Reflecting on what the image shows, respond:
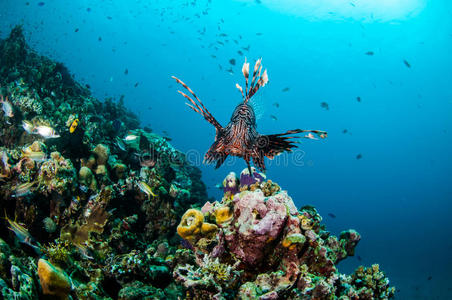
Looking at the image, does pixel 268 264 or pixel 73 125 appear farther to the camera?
pixel 73 125

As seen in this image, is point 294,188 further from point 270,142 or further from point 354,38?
point 270,142

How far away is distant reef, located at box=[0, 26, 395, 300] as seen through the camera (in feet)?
7.23

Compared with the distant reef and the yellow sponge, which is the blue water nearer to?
the distant reef

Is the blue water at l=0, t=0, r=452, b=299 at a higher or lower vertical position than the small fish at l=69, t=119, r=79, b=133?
higher

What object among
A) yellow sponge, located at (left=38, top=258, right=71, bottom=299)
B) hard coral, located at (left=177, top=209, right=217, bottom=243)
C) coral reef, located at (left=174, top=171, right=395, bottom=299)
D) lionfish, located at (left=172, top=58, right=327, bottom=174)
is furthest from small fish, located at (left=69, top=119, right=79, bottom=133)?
coral reef, located at (left=174, top=171, right=395, bottom=299)

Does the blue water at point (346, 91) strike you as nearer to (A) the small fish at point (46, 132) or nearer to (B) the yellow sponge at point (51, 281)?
(B) the yellow sponge at point (51, 281)

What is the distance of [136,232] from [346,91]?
3042 inches

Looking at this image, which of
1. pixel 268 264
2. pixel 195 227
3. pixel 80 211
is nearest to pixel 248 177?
pixel 195 227

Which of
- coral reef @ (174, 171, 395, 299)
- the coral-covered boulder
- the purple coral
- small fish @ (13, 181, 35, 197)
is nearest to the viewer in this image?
coral reef @ (174, 171, 395, 299)

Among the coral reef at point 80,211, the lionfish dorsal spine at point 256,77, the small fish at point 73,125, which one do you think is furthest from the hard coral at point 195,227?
the small fish at point 73,125

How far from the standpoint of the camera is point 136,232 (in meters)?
4.69

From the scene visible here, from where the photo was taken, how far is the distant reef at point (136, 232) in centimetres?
220

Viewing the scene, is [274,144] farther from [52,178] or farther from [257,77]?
[52,178]

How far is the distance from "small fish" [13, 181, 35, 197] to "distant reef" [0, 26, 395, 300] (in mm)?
19
